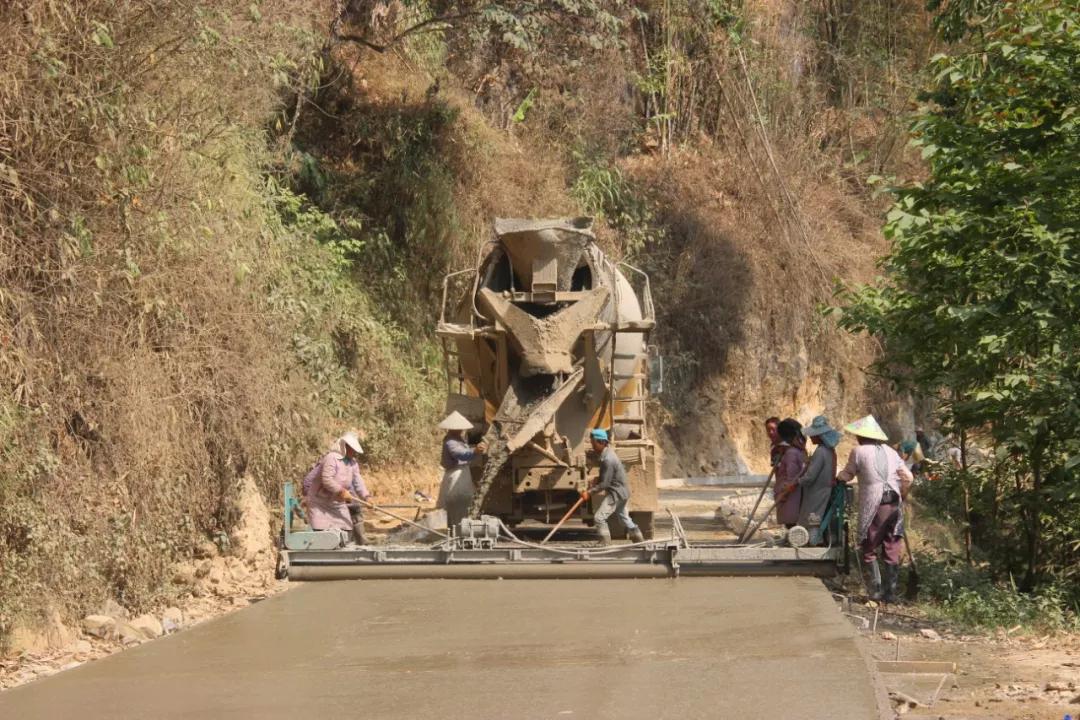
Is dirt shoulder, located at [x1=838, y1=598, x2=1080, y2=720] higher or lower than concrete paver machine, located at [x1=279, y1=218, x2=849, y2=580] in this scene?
lower

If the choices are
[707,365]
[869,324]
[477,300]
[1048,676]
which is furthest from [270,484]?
[707,365]

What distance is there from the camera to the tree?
1050 cm

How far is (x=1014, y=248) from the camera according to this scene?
10.7m

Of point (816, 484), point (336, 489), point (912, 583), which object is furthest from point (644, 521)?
point (336, 489)

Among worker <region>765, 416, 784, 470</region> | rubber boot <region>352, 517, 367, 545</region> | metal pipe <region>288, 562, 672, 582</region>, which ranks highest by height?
worker <region>765, 416, 784, 470</region>

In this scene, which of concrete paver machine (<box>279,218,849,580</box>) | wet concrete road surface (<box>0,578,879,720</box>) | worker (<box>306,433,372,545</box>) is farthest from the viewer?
worker (<box>306,433,372,545</box>)

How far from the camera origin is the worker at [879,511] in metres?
11.4

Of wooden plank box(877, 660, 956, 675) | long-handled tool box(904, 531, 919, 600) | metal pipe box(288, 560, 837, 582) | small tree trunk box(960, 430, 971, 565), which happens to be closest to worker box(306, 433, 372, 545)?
metal pipe box(288, 560, 837, 582)

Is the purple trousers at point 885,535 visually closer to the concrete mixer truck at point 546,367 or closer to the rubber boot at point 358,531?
the concrete mixer truck at point 546,367

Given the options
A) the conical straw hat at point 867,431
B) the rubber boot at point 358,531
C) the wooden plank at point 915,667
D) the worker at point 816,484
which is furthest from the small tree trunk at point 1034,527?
the rubber boot at point 358,531

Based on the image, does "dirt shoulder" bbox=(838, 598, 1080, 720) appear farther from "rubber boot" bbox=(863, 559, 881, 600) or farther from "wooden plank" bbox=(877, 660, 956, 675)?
"rubber boot" bbox=(863, 559, 881, 600)

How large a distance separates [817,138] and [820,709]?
31433 mm

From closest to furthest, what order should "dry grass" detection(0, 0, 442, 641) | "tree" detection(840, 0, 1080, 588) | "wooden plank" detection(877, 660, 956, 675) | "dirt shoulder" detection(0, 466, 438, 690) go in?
"wooden plank" detection(877, 660, 956, 675) → "dirt shoulder" detection(0, 466, 438, 690) → "dry grass" detection(0, 0, 442, 641) → "tree" detection(840, 0, 1080, 588)

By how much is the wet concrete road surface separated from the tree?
2.08 metres
